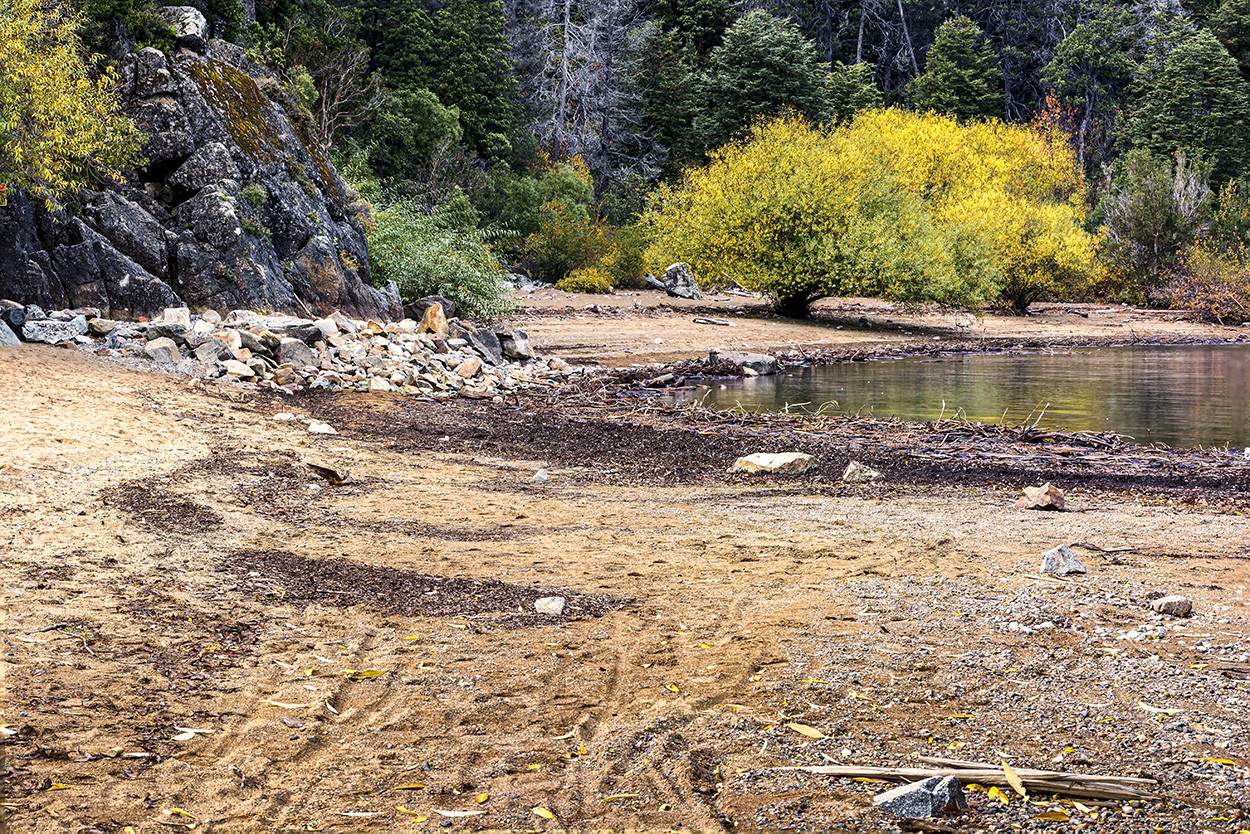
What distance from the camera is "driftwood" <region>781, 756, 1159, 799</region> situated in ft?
11.8

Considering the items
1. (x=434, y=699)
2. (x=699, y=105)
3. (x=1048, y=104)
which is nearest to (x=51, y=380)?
(x=434, y=699)

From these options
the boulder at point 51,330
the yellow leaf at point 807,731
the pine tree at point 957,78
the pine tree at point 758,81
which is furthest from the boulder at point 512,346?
the pine tree at point 957,78

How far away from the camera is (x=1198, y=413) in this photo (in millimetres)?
16797

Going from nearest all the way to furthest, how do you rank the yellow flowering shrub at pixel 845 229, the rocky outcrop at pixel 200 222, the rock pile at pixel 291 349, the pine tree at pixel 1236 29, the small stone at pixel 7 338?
1. the small stone at pixel 7 338
2. the rock pile at pixel 291 349
3. the rocky outcrop at pixel 200 222
4. the yellow flowering shrub at pixel 845 229
5. the pine tree at pixel 1236 29

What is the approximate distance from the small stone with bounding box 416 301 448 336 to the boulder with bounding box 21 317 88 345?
20.8 feet

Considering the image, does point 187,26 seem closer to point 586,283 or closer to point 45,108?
point 45,108

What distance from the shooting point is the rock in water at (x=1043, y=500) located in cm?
888

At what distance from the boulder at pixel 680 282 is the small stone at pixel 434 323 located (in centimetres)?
1983

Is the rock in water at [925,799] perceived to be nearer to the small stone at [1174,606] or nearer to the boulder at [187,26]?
the small stone at [1174,606]

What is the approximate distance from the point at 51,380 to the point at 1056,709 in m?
11.2

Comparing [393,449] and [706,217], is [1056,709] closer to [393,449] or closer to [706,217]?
[393,449]

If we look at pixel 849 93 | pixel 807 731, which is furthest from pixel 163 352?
pixel 849 93

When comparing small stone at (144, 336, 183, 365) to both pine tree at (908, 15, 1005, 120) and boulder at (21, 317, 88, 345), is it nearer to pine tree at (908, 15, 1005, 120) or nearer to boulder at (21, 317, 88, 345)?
boulder at (21, 317, 88, 345)

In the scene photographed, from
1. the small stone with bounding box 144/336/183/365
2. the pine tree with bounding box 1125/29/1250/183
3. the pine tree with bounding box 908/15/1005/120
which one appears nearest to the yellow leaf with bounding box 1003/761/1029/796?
the small stone with bounding box 144/336/183/365
